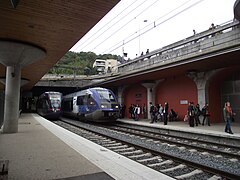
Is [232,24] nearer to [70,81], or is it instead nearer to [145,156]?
[145,156]

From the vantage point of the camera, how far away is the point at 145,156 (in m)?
7.41

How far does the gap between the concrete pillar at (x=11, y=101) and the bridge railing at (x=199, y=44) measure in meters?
9.91

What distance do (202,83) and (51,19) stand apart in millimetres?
13836

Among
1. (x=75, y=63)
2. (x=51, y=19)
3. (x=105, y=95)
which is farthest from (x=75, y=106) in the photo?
(x=75, y=63)

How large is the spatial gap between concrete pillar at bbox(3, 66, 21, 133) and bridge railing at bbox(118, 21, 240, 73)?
9912mm

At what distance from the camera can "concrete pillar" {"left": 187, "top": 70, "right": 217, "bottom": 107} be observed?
16.9 metres

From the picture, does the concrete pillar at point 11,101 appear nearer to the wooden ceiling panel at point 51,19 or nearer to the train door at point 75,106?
the wooden ceiling panel at point 51,19

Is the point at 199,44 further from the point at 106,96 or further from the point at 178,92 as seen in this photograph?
the point at 106,96

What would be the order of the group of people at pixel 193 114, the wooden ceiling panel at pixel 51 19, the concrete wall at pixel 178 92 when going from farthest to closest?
1. the concrete wall at pixel 178 92
2. the group of people at pixel 193 114
3. the wooden ceiling panel at pixel 51 19

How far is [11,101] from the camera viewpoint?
10672 millimetres

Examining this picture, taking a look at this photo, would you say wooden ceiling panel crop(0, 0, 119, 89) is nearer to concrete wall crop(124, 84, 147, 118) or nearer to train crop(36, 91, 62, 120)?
train crop(36, 91, 62, 120)

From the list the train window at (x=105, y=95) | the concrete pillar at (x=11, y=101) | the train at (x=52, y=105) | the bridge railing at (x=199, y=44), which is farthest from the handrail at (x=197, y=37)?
the concrete pillar at (x=11, y=101)

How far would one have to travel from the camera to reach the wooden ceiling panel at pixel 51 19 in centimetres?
577

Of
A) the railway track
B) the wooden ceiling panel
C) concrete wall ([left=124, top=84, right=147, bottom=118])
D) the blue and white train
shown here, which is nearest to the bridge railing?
concrete wall ([left=124, top=84, right=147, bottom=118])
